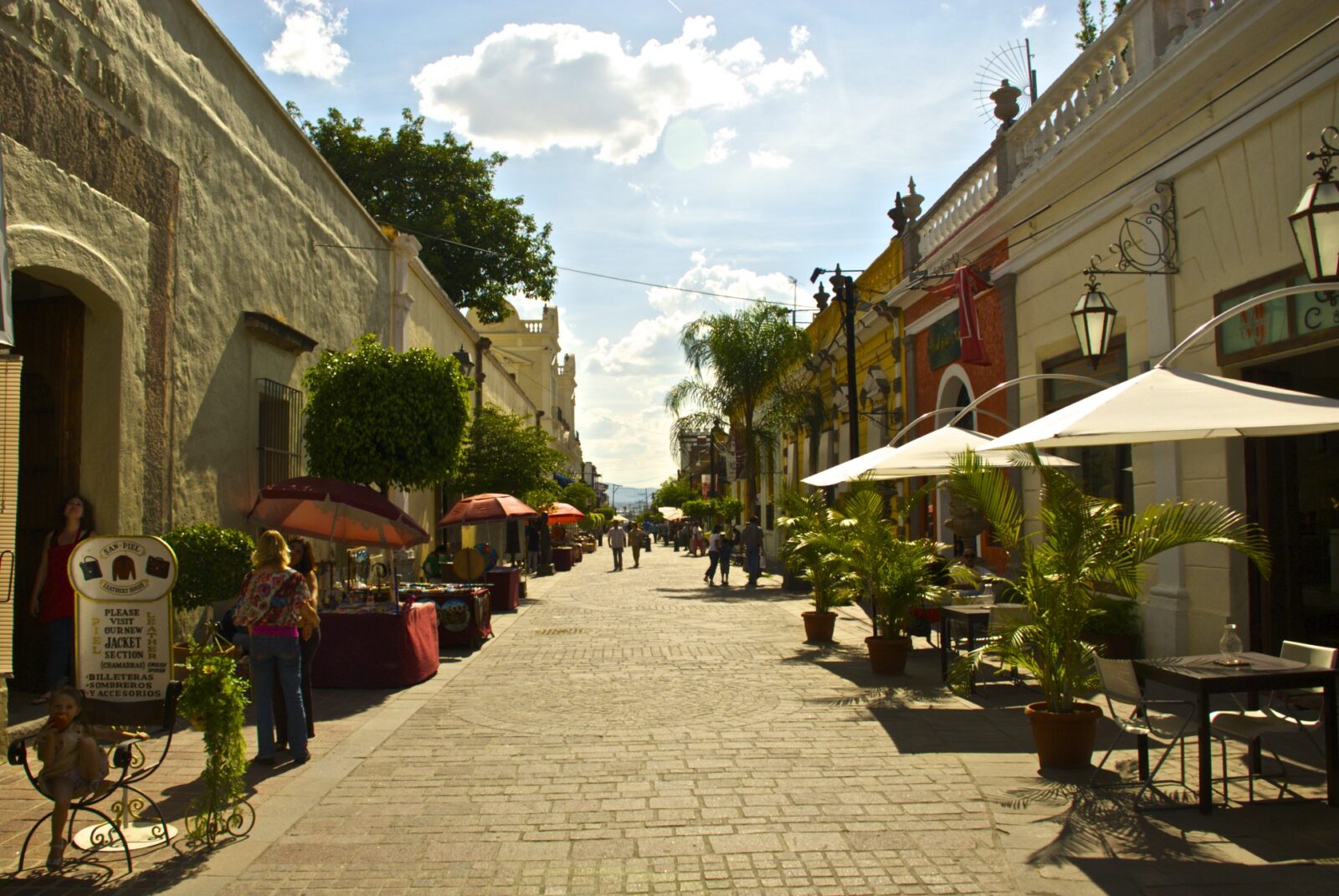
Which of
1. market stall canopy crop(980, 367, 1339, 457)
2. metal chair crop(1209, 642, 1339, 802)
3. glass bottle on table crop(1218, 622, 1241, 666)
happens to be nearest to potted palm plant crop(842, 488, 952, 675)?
market stall canopy crop(980, 367, 1339, 457)

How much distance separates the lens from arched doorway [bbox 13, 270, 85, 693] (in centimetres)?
863

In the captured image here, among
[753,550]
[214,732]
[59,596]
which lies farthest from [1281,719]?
[753,550]

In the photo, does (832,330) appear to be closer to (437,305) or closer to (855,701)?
(437,305)

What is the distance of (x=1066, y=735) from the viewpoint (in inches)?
253

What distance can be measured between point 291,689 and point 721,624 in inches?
368

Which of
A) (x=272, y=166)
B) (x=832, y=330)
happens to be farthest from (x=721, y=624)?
(x=832, y=330)

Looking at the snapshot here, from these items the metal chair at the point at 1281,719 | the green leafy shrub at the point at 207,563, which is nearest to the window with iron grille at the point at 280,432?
the green leafy shrub at the point at 207,563

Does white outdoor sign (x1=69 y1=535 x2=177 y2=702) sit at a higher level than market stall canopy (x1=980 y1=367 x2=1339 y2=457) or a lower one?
lower

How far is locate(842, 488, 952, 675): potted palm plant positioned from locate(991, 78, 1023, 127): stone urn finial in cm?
746

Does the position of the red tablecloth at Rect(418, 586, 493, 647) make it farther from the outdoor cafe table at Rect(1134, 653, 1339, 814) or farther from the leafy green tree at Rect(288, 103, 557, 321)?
the leafy green tree at Rect(288, 103, 557, 321)

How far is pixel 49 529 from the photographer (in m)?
8.69

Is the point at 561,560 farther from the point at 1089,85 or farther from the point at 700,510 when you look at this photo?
the point at 700,510

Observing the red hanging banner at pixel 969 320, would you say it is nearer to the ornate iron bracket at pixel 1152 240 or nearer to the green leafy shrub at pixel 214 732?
the ornate iron bracket at pixel 1152 240

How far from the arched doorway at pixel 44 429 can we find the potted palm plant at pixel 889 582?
7.22m
